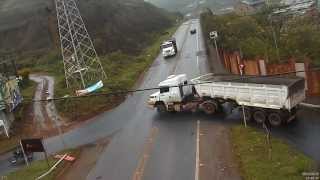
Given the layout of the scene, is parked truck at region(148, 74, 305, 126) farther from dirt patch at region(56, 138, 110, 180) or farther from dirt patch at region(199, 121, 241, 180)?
dirt patch at region(56, 138, 110, 180)

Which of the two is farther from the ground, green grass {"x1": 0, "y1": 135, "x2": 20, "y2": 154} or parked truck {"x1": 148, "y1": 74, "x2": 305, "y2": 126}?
parked truck {"x1": 148, "y1": 74, "x2": 305, "y2": 126}

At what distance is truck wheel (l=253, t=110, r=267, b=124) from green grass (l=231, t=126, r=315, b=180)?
1.28m

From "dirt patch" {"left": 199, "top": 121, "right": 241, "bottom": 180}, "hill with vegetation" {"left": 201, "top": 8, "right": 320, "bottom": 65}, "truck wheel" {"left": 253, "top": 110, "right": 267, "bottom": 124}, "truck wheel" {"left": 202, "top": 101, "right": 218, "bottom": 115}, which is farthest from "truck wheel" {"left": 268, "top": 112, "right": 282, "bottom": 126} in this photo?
"hill with vegetation" {"left": 201, "top": 8, "right": 320, "bottom": 65}

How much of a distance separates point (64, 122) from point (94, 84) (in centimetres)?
789

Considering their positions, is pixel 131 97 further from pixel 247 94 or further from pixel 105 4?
pixel 105 4

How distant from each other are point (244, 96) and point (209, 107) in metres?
3.30

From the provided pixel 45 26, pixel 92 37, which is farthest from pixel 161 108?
pixel 45 26

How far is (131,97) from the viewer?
139 feet

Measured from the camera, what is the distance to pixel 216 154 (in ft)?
78.7

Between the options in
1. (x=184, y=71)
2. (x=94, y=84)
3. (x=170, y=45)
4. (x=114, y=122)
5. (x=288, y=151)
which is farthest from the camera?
(x=170, y=45)

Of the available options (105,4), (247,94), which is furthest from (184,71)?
(105,4)

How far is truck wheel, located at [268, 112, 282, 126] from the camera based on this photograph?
25.9 metres

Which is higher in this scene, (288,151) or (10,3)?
(10,3)

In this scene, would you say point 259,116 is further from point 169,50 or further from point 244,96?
point 169,50
